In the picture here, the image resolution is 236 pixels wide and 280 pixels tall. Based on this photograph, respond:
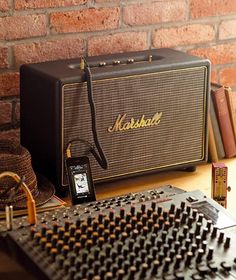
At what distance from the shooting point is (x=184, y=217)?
159 cm

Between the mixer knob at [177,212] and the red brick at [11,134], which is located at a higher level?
the mixer knob at [177,212]

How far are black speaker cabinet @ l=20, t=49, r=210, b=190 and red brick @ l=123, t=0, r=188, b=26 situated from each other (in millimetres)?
162

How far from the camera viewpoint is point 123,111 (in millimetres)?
1868

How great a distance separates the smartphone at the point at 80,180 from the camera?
174 centimetres

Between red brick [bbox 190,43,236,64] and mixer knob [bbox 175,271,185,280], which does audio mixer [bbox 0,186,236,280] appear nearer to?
mixer knob [bbox 175,271,185,280]

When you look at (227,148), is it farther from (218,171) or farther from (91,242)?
(91,242)

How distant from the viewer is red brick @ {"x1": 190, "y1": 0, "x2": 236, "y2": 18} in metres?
2.30

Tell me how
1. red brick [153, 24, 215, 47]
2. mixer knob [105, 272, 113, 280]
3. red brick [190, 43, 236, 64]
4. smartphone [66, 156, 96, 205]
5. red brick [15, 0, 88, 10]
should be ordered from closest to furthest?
mixer knob [105, 272, 113, 280]
smartphone [66, 156, 96, 205]
red brick [15, 0, 88, 10]
red brick [153, 24, 215, 47]
red brick [190, 43, 236, 64]

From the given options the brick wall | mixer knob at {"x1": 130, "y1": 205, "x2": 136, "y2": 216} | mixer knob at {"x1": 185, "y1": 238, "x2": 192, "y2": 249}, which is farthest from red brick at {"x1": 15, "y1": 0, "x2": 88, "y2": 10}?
mixer knob at {"x1": 185, "y1": 238, "x2": 192, "y2": 249}

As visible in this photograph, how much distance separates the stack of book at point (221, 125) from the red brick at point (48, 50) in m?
0.42

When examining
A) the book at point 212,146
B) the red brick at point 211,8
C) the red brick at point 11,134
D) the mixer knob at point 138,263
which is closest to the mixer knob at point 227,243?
the mixer knob at point 138,263

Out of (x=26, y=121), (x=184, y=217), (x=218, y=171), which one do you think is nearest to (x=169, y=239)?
(x=184, y=217)

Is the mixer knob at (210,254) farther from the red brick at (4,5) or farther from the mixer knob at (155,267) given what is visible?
the red brick at (4,5)

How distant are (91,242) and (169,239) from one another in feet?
0.53
